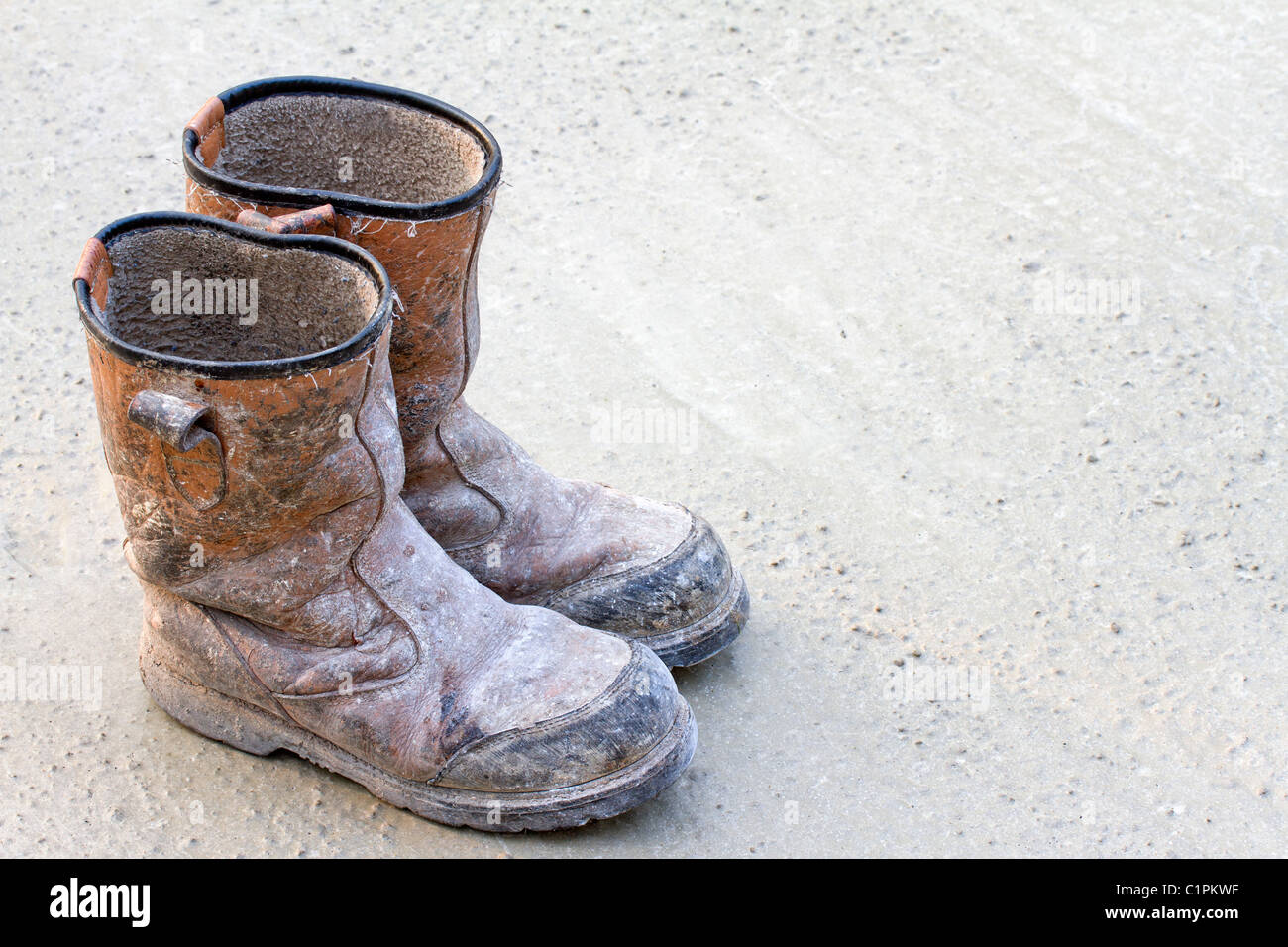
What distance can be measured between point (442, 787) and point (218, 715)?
1.15 ft

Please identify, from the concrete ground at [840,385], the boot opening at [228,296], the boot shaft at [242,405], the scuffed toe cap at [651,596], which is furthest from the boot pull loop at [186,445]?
the scuffed toe cap at [651,596]

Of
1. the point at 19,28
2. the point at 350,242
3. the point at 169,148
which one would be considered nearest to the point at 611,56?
the point at 169,148

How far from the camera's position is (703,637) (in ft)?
7.38

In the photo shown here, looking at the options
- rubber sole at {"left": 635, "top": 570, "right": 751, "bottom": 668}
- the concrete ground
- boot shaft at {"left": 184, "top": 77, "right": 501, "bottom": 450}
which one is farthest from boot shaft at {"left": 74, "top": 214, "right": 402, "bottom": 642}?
rubber sole at {"left": 635, "top": 570, "right": 751, "bottom": 668}

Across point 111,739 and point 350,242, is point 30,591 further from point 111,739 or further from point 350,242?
point 350,242

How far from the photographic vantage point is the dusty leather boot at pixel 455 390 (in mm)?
2002

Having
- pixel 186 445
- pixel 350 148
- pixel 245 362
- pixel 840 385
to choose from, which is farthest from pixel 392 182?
pixel 840 385

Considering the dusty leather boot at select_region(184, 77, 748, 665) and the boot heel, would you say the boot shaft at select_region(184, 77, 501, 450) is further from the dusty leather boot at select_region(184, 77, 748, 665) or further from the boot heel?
the boot heel

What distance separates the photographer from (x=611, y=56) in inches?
154

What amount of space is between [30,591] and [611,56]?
2.27 metres

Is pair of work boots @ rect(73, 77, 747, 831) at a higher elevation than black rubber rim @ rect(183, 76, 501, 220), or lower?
lower

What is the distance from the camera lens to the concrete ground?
208cm

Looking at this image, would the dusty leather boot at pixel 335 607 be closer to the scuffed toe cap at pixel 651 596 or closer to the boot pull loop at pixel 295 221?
the boot pull loop at pixel 295 221

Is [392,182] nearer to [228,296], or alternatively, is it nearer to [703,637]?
[228,296]
